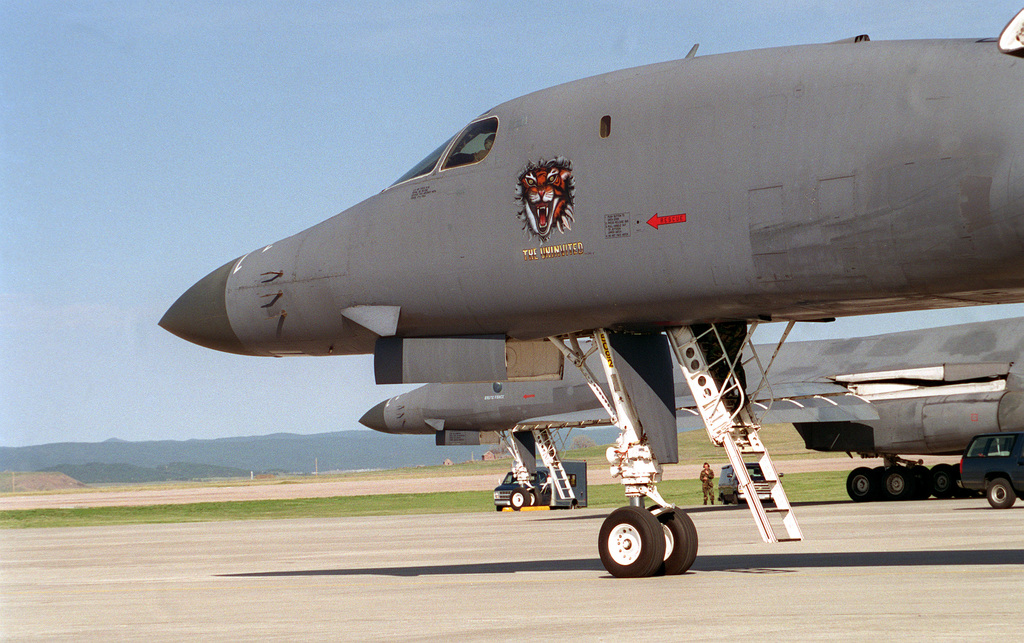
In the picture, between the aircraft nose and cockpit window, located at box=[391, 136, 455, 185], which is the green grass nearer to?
the aircraft nose

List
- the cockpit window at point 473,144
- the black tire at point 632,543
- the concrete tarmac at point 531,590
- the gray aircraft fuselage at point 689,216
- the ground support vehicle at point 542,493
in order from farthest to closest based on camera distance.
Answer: the ground support vehicle at point 542,493 < the cockpit window at point 473,144 < the black tire at point 632,543 < the gray aircraft fuselage at point 689,216 < the concrete tarmac at point 531,590

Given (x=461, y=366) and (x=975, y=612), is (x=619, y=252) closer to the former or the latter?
(x=461, y=366)

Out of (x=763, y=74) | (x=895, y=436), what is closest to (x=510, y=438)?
(x=895, y=436)

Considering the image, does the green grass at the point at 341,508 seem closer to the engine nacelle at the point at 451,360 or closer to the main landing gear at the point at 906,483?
the main landing gear at the point at 906,483

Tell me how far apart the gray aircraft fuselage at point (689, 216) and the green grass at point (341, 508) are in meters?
29.9

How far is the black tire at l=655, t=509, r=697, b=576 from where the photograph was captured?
12648 mm

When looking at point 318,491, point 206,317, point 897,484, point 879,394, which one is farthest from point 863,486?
point 318,491

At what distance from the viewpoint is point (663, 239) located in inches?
459

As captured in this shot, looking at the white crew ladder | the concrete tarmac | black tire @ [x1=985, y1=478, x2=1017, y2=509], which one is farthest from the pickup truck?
the white crew ladder

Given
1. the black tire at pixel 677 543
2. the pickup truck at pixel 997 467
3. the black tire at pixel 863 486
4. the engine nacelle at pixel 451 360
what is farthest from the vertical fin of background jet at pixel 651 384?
the black tire at pixel 863 486

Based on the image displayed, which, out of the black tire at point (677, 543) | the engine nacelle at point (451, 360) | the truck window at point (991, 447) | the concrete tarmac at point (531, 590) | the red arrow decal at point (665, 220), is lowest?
the concrete tarmac at point (531, 590)

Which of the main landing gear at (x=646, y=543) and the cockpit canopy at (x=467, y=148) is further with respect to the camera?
the cockpit canopy at (x=467, y=148)

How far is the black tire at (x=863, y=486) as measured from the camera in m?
36.1

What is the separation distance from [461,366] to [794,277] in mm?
4206
